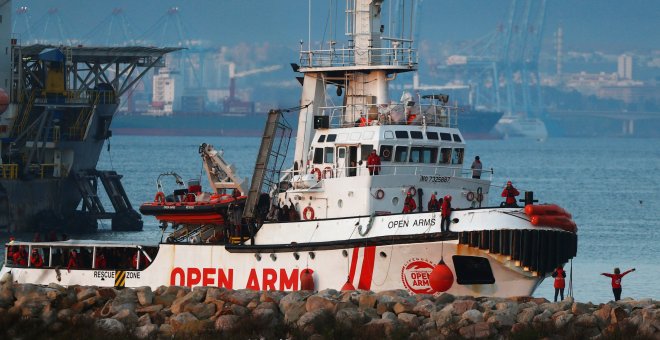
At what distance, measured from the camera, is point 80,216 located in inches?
2643

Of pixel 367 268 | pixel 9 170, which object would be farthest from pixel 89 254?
pixel 9 170

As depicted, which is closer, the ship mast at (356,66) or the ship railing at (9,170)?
the ship mast at (356,66)

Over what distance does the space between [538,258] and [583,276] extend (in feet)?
52.7

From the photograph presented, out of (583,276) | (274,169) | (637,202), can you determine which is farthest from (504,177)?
(274,169)

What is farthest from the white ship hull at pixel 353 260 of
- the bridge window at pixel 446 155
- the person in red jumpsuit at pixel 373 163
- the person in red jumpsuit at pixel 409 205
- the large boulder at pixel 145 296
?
the bridge window at pixel 446 155

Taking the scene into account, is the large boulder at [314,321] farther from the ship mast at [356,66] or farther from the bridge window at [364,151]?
the ship mast at [356,66]

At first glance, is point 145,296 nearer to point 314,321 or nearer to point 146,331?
point 146,331

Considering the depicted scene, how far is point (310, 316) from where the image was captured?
3081 cm

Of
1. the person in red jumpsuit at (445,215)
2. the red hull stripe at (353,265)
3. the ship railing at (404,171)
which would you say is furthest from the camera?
the ship railing at (404,171)

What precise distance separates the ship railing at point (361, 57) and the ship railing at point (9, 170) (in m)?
28.0

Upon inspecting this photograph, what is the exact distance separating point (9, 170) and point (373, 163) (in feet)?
105

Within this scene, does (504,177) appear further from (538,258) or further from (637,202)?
(538,258)

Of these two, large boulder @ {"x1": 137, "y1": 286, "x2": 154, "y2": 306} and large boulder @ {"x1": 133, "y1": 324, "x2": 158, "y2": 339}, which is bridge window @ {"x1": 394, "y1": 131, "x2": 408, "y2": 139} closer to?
large boulder @ {"x1": 137, "y1": 286, "x2": 154, "y2": 306}

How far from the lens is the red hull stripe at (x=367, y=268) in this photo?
114 feet
